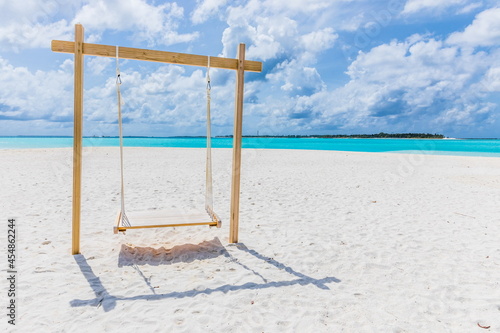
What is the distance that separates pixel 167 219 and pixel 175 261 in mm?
518

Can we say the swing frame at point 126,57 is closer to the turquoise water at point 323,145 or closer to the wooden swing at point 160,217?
the wooden swing at point 160,217

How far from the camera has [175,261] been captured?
13.0 feet

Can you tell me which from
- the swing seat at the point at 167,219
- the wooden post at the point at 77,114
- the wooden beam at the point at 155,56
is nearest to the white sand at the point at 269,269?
the swing seat at the point at 167,219

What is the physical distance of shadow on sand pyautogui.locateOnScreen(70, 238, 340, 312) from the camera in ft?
9.98

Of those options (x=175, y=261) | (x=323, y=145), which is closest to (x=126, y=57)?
(x=175, y=261)

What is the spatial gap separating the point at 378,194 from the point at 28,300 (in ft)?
24.3

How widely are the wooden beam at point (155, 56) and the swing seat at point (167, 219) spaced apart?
74.3 inches

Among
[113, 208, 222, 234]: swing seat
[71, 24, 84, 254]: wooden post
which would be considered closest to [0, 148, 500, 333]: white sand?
[113, 208, 222, 234]: swing seat

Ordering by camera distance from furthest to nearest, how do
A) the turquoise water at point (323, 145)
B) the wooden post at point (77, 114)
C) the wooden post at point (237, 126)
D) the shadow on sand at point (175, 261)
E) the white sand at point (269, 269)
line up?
the turquoise water at point (323, 145) < the wooden post at point (237, 126) < the wooden post at point (77, 114) < the shadow on sand at point (175, 261) < the white sand at point (269, 269)

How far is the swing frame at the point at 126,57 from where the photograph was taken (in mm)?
3635

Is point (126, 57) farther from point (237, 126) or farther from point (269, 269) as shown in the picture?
point (269, 269)

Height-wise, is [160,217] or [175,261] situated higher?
[160,217]

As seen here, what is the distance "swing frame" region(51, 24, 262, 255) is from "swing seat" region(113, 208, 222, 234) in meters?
0.50

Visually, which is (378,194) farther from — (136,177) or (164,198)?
(136,177)
